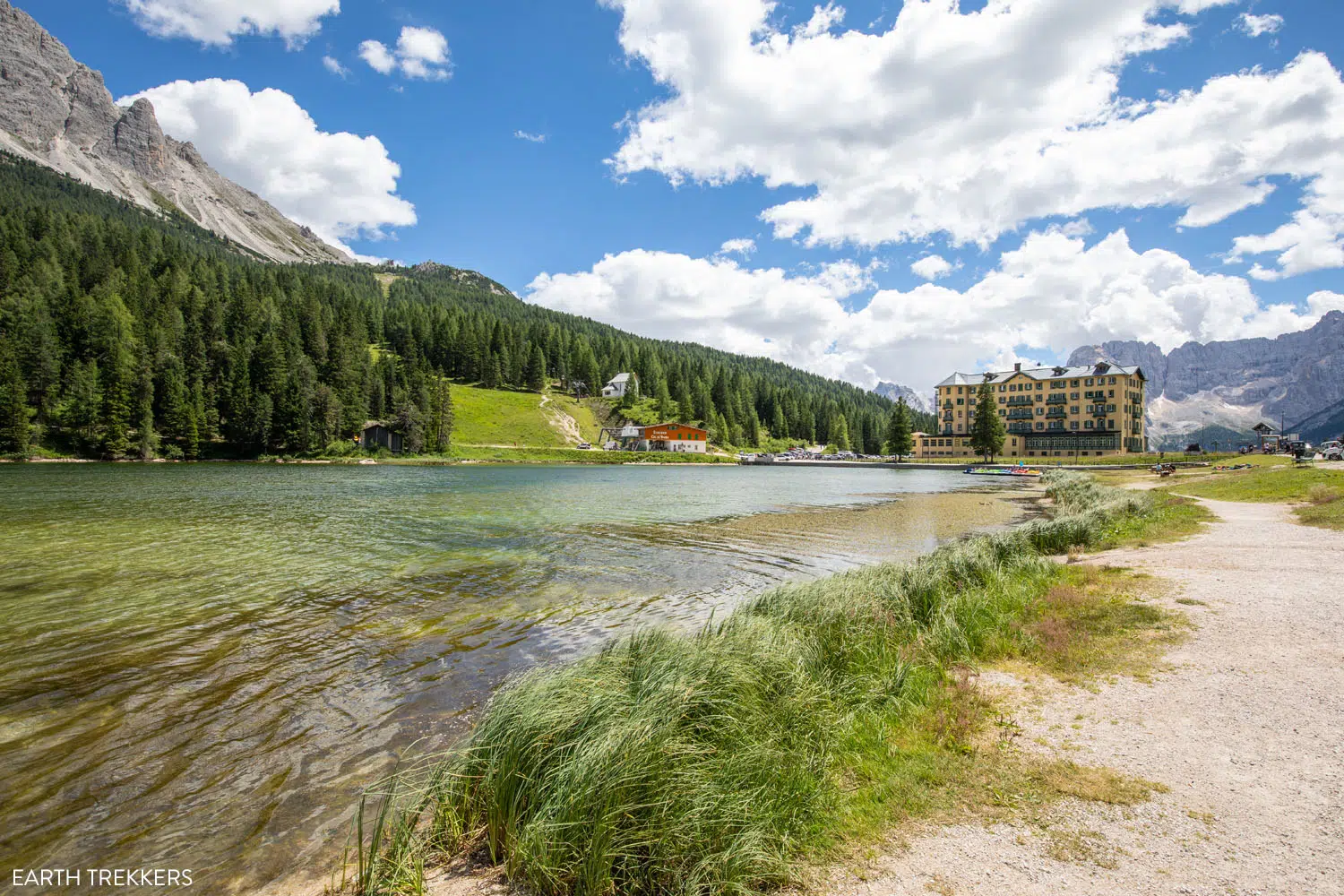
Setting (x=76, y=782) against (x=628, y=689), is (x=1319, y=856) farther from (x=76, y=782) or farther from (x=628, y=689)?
(x=76, y=782)

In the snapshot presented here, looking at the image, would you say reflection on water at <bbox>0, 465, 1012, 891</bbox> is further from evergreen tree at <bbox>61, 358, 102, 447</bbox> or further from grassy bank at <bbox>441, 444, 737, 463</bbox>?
grassy bank at <bbox>441, 444, 737, 463</bbox>

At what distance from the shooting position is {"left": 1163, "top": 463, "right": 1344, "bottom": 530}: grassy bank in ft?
81.0

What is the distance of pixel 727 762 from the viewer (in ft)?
19.9

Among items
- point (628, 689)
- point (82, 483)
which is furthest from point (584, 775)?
point (82, 483)

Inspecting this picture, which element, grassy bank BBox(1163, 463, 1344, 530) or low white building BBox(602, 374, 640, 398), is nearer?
grassy bank BBox(1163, 463, 1344, 530)

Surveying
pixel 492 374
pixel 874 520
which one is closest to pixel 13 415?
pixel 492 374

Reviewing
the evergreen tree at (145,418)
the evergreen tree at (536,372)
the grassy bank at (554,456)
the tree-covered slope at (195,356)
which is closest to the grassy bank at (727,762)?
the grassy bank at (554,456)

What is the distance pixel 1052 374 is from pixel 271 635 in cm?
16640

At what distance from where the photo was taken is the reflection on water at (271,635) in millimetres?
6988

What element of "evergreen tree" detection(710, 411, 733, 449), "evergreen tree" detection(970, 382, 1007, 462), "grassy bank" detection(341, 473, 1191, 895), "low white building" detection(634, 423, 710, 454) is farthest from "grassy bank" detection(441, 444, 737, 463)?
"grassy bank" detection(341, 473, 1191, 895)

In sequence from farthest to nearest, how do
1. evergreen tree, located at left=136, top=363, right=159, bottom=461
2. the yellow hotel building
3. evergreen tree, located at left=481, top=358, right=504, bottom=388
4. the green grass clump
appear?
evergreen tree, located at left=481, top=358, right=504, bottom=388 → the yellow hotel building → evergreen tree, located at left=136, top=363, right=159, bottom=461 → the green grass clump

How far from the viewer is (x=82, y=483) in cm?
4791

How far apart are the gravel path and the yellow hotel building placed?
466ft

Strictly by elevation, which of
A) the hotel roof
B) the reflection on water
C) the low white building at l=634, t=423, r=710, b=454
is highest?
the hotel roof
